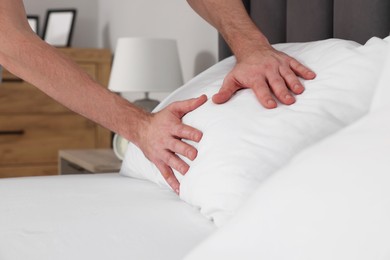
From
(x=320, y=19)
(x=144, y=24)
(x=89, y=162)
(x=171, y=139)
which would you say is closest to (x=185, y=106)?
(x=171, y=139)

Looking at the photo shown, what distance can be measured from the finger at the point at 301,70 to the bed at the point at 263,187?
2cm

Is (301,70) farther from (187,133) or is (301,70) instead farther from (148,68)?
(148,68)

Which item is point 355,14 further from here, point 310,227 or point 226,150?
point 310,227

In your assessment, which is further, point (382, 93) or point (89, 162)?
point (89, 162)

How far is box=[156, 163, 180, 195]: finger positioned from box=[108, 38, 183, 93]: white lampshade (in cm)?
142

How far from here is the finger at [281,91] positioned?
1.22 meters

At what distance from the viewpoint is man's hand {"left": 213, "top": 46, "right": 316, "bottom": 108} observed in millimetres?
1237

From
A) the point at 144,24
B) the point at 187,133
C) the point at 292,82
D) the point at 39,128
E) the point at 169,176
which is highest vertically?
the point at 292,82

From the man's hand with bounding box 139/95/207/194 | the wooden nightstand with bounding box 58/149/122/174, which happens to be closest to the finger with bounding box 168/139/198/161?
the man's hand with bounding box 139/95/207/194

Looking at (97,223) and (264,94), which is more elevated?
(264,94)

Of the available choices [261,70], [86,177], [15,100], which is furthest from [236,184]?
[15,100]

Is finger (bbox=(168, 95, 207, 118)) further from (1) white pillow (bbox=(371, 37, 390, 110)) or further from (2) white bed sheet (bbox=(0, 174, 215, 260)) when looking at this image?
(1) white pillow (bbox=(371, 37, 390, 110))

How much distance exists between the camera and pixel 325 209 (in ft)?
2.12

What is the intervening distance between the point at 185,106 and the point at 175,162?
0.36 ft
